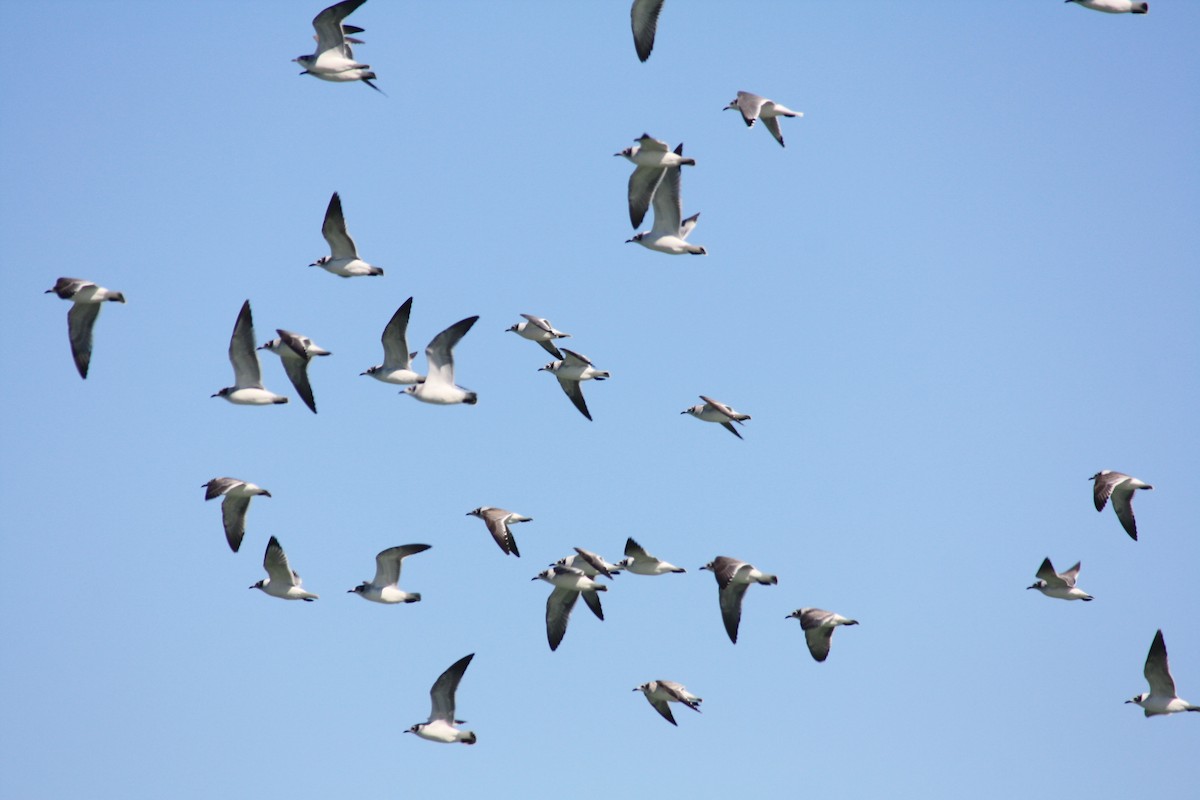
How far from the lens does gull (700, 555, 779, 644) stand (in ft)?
90.0

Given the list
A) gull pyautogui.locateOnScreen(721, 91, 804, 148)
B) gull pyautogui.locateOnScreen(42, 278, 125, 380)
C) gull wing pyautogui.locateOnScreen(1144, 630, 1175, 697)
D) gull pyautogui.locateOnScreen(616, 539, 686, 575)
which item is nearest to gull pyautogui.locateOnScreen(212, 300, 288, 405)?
gull pyautogui.locateOnScreen(42, 278, 125, 380)

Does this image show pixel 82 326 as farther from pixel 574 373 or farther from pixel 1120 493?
pixel 1120 493

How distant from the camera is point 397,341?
29406 mm

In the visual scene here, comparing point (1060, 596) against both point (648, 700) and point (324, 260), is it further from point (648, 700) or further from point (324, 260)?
point (324, 260)

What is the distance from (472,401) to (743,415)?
4.36 meters

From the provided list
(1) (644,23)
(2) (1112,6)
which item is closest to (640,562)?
(1) (644,23)

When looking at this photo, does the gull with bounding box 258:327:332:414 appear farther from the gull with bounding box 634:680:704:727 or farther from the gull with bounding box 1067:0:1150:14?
the gull with bounding box 1067:0:1150:14

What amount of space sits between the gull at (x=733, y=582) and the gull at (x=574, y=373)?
12.5ft

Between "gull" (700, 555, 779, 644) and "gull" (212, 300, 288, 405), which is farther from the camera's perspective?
"gull" (212, 300, 288, 405)

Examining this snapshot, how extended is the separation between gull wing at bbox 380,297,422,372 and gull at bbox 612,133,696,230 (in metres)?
3.89

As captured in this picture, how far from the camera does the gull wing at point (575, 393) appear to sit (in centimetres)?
3116

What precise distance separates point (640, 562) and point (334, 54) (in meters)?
9.01

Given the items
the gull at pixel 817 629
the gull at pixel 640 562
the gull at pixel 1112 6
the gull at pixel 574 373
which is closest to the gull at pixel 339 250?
the gull at pixel 574 373

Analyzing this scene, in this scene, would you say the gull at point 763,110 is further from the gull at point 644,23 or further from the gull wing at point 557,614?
the gull wing at point 557,614
